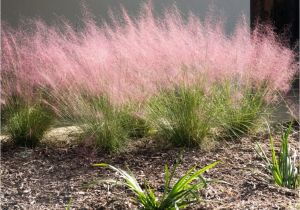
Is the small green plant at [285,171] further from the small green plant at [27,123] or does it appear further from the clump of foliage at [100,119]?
the small green plant at [27,123]

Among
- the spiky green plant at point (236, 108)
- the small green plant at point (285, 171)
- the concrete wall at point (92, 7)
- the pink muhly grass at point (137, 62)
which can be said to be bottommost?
the small green plant at point (285, 171)

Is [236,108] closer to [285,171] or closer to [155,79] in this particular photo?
[155,79]

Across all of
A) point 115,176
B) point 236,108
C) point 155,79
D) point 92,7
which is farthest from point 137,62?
point 92,7

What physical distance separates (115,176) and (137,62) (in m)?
0.96

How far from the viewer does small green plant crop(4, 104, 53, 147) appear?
4.21 metres

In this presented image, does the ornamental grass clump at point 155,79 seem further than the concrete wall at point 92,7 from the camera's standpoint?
No

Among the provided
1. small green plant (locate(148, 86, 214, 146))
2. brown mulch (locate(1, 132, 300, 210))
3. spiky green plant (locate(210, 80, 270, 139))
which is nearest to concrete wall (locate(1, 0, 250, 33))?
spiky green plant (locate(210, 80, 270, 139))

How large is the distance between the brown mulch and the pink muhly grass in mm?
452

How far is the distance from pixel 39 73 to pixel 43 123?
1.44ft

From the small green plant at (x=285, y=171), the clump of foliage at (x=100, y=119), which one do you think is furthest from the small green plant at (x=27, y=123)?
the small green plant at (x=285, y=171)

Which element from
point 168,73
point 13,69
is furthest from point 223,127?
point 13,69

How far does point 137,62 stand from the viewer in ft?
13.1

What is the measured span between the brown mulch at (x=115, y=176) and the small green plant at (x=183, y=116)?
0.11 metres

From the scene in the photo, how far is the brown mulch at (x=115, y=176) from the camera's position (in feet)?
9.74
